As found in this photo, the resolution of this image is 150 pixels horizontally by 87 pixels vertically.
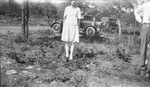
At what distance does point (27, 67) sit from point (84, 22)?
9.43m

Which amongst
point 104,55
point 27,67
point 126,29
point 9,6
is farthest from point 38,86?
point 9,6

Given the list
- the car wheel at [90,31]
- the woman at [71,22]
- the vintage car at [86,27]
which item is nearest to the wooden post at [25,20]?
the woman at [71,22]

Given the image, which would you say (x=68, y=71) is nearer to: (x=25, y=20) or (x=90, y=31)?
(x=25, y=20)

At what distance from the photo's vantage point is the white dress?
16.8 feet

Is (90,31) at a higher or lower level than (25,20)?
lower

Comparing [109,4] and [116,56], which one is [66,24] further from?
[109,4]

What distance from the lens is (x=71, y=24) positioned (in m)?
5.17

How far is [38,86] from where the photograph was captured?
3.33 meters

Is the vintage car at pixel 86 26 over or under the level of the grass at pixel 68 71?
over

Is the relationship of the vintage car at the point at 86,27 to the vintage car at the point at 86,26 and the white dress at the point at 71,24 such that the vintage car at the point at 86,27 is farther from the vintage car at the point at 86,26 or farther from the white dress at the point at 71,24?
the white dress at the point at 71,24

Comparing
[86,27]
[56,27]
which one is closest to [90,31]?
[86,27]

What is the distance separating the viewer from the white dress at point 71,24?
512cm

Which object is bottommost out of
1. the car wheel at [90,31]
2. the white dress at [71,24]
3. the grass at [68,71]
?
the grass at [68,71]

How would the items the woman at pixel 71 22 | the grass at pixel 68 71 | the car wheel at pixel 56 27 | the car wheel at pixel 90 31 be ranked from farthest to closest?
the car wheel at pixel 56 27, the car wheel at pixel 90 31, the woman at pixel 71 22, the grass at pixel 68 71
